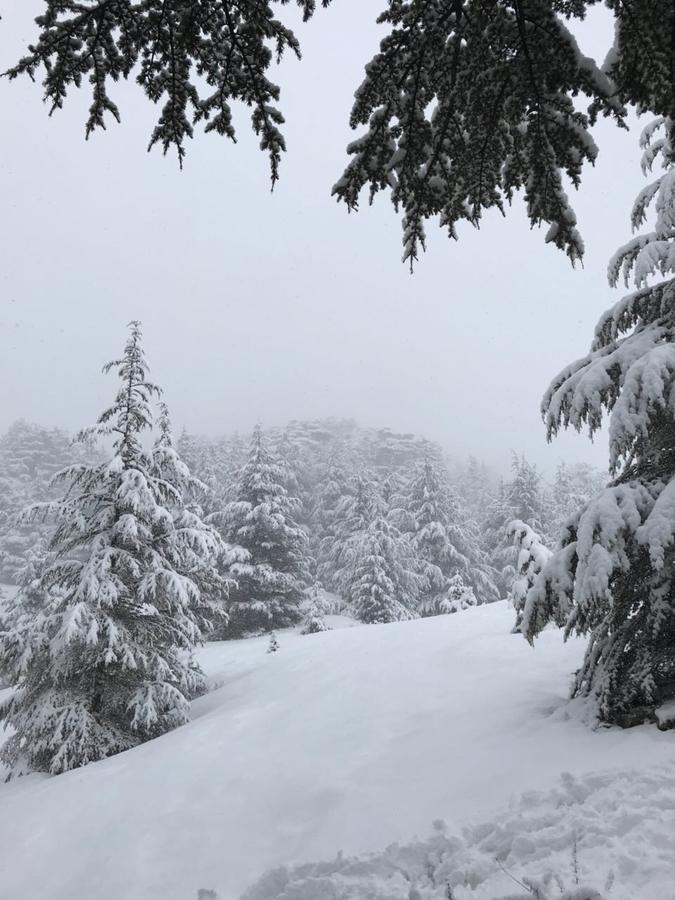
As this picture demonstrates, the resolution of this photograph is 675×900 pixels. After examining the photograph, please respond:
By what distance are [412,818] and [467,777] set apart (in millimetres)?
630

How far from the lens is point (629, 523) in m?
4.09

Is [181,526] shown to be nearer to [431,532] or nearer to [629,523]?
[629,523]

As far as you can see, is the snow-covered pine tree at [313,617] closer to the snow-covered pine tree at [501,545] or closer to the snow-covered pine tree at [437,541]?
the snow-covered pine tree at [437,541]

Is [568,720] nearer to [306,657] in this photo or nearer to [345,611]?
[306,657]

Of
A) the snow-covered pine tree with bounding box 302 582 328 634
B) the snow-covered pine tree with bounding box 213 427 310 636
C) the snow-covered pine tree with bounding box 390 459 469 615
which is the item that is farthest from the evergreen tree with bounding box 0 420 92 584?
the snow-covered pine tree with bounding box 390 459 469 615

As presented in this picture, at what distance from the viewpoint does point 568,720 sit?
481 centimetres

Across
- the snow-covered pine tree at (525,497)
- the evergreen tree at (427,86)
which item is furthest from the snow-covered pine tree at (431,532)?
the evergreen tree at (427,86)

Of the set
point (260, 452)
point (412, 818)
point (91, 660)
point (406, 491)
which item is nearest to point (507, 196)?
point (412, 818)

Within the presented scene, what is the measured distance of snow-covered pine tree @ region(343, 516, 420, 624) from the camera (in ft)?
82.3

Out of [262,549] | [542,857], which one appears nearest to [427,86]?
[542,857]

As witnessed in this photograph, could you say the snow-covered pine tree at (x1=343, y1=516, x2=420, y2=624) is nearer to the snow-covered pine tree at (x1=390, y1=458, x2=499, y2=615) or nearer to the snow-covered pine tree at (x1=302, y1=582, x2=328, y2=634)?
the snow-covered pine tree at (x1=390, y1=458, x2=499, y2=615)

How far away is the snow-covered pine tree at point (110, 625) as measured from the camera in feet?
28.5

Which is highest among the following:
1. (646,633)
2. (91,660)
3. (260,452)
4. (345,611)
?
(260,452)

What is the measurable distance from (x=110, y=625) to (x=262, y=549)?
14.8 meters
